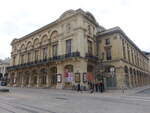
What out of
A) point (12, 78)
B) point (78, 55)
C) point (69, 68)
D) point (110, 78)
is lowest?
point (12, 78)

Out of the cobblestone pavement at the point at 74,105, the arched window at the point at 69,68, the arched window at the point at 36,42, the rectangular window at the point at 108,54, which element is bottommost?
the cobblestone pavement at the point at 74,105

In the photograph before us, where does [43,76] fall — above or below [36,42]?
below

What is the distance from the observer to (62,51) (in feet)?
99.7

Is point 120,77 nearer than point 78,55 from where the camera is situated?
No

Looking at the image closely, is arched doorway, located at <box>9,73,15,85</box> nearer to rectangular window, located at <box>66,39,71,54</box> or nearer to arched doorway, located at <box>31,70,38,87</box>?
arched doorway, located at <box>31,70,38,87</box>

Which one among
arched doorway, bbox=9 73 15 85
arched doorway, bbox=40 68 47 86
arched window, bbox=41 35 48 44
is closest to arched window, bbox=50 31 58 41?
arched window, bbox=41 35 48 44

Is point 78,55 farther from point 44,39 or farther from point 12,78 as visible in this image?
point 12,78

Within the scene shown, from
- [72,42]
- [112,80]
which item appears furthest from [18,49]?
[112,80]

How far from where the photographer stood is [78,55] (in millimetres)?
26172

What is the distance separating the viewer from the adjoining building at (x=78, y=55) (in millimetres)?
27203

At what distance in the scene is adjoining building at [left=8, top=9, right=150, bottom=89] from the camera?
89.2 ft

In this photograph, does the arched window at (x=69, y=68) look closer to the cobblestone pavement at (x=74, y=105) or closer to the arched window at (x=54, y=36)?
the arched window at (x=54, y=36)

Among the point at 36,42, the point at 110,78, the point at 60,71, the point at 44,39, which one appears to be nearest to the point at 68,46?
the point at 60,71

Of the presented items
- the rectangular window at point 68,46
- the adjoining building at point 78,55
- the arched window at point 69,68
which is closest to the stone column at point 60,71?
the adjoining building at point 78,55
